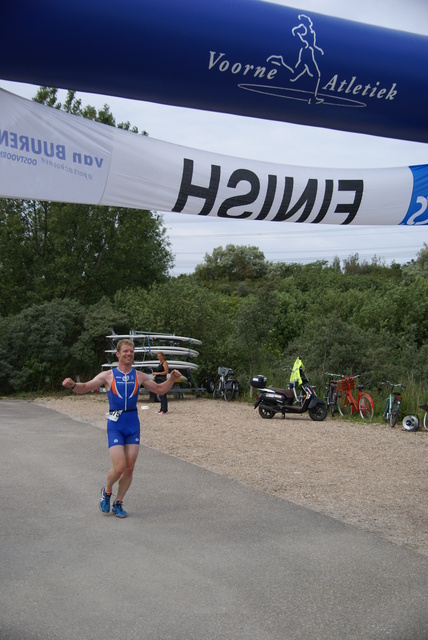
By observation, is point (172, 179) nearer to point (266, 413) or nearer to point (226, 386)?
point (266, 413)

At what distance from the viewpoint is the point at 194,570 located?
5867mm

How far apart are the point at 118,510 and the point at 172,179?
3.66 meters

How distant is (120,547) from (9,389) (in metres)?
19.7

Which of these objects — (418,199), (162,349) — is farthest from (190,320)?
(418,199)

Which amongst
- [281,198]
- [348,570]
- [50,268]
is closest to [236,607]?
[348,570]

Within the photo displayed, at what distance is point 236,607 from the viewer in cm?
507

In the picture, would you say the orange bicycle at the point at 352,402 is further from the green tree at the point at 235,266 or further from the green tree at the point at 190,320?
the green tree at the point at 235,266

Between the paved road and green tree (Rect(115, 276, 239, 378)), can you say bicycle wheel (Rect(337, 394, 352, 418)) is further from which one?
the paved road

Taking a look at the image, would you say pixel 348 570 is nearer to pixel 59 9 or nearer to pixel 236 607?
pixel 236 607

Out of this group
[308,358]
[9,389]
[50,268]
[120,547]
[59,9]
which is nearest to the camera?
[59,9]

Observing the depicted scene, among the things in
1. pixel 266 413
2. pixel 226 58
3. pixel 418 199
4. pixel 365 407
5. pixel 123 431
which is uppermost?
pixel 226 58

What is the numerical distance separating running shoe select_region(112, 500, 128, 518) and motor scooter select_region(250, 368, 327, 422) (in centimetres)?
1049

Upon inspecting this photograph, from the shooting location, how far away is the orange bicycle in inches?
699

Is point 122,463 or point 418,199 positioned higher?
point 418,199
